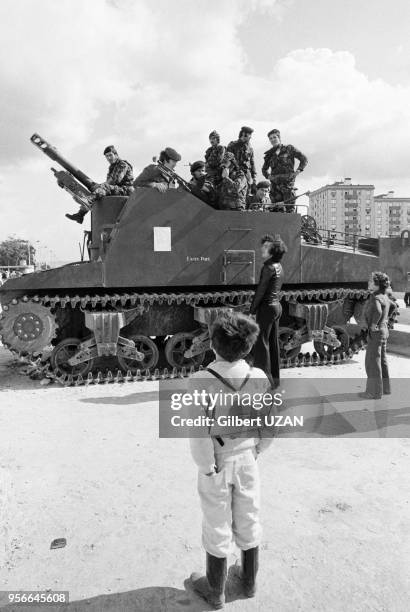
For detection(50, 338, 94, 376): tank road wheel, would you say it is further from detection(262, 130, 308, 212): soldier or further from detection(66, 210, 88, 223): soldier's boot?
detection(262, 130, 308, 212): soldier

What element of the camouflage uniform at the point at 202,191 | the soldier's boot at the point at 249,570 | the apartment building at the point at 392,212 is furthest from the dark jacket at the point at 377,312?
the apartment building at the point at 392,212

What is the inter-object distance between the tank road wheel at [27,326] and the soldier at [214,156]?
4.36m

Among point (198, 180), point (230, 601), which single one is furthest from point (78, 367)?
point (230, 601)

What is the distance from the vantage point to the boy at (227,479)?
2943 mm

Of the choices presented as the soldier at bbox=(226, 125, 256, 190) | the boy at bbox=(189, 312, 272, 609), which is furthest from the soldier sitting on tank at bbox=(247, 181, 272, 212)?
the boy at bbox=(189, 312, 272, 609)

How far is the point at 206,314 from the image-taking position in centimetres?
887

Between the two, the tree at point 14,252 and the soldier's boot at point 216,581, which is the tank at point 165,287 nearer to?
the soldier's boot at point 216,581

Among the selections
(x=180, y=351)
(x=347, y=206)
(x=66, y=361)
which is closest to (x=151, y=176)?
(x=180, y=351)

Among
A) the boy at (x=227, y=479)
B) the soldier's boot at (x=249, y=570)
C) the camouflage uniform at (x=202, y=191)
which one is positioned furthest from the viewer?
the camouflage uniform at (x=202, y=191)

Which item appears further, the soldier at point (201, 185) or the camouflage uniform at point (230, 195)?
the soldier at point (201, 185)

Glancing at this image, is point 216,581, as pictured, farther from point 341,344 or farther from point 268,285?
point 341,344

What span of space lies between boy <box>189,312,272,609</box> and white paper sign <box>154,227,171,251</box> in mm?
5879

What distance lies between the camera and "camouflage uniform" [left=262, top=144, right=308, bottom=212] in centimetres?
1076

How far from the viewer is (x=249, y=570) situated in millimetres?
3088
